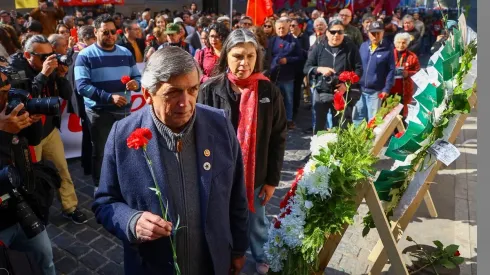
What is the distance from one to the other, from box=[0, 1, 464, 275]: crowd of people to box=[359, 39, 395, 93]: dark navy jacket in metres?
0.01

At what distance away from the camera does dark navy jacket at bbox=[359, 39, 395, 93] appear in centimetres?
646

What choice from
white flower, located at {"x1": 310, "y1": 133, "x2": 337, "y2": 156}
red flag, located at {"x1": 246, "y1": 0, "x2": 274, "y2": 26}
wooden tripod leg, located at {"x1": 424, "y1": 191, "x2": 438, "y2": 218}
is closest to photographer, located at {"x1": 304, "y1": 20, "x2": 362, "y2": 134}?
wooden tripod leg, located at {"x1": 424, "y1": 191, "x2": 438, "y2": 218}

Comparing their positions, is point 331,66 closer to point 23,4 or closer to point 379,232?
point 379,232

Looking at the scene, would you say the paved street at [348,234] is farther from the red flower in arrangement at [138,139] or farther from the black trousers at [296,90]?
the black trousers at [296,90]

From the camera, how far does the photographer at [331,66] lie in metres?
5.97

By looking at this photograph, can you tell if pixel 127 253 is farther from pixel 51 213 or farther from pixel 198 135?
pixel 51 213

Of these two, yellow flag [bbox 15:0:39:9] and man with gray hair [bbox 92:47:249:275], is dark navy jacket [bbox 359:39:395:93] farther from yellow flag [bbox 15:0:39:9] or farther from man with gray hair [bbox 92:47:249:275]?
yellow flag [bbox 15:0:39:9]

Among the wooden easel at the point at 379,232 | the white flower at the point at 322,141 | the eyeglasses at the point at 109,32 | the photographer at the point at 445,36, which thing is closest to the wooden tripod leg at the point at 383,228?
the wooden easel at the point at 379,232

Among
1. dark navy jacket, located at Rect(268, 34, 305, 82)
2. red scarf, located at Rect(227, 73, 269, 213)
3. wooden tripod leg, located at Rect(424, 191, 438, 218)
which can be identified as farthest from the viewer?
dark navy jacket, located at Rect(268, 34, 305, 82)

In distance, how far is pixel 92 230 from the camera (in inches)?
179

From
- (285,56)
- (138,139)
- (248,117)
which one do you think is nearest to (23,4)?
(285,56)

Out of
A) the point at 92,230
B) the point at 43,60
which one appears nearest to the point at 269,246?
the point at 92,230

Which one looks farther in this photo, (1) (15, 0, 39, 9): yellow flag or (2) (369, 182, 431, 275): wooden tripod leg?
(1) (15, 0, 39, 9): yellow flag

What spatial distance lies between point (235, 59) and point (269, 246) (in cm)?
133
